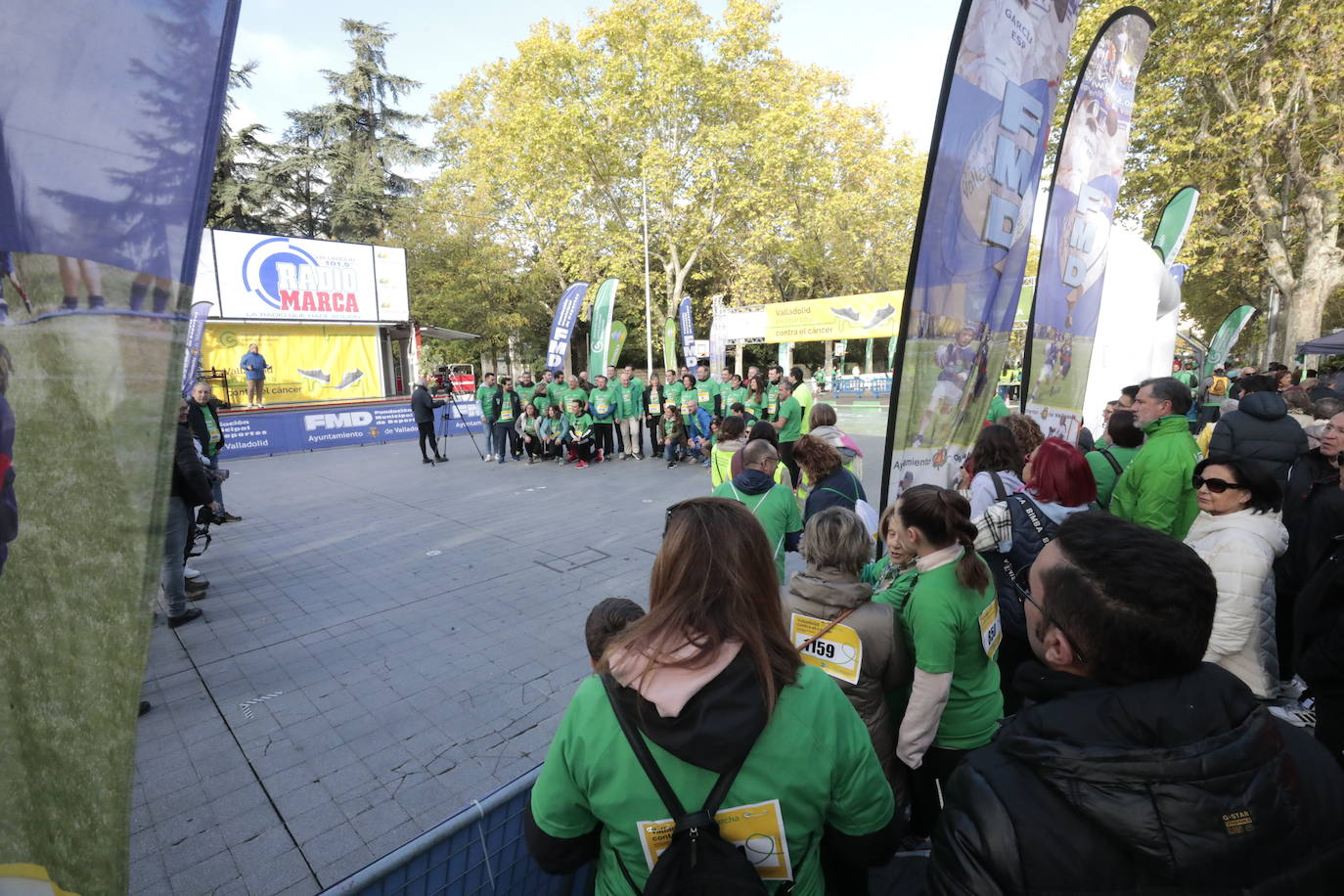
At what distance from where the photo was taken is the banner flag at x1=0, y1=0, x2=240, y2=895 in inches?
40.2

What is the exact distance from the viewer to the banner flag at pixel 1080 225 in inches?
237

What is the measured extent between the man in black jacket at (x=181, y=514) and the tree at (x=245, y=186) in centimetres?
2939

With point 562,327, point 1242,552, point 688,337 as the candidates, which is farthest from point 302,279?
point 1242,552

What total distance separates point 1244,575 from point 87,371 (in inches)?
152

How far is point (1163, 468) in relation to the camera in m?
3.92

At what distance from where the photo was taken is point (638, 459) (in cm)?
1325

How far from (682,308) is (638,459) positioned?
1222cm

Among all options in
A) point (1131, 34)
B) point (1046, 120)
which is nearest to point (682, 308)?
point (1131, 34)

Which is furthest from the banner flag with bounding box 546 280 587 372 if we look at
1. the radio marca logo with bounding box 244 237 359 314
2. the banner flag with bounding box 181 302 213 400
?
the radio marca logo with bounding box 244 237 359 314

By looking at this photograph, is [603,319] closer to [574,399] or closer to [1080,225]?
[574,399]

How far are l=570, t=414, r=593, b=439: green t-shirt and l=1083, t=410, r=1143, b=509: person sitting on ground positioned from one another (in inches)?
358

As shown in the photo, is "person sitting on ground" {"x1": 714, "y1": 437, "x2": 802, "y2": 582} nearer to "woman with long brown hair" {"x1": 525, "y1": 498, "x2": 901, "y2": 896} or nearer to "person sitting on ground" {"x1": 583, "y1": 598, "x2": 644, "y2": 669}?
"person sitting on ground" {"x1": 583, "y1": 598, "x2": 644, "y2": 669}

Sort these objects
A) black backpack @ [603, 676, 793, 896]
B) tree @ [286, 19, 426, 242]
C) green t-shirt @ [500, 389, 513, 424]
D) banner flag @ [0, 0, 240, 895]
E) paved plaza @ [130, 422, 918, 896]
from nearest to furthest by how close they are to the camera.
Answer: banner flag @ [0, 0, 240, 895], black backpack @ [603, 676, 793, 896], paved plaza @ [130, 422, 918, 896], green t-shirt @ [500, 389, 513, 424], tree @ [286, 19, 426, 242]

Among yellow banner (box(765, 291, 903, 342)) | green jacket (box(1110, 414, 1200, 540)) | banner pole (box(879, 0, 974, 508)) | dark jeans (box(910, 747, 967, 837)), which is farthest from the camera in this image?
yellow banner (box(765, 291, 903, 342))
